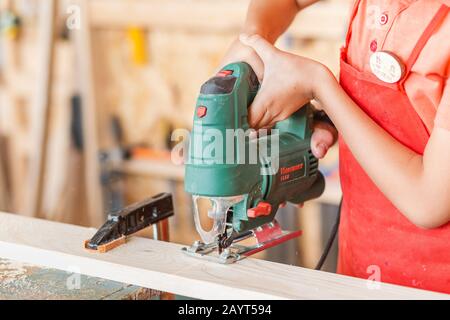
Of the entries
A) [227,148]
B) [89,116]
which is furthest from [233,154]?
[89,116]

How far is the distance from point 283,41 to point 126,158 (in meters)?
1.09

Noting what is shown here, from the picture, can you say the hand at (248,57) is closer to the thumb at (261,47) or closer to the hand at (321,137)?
the thumb at (261,47)

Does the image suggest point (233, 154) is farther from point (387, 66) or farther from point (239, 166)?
point (387, 66)

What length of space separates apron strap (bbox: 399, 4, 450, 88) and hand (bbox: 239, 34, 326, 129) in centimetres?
15

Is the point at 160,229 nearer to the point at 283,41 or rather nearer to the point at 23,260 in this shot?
the point at 23,260

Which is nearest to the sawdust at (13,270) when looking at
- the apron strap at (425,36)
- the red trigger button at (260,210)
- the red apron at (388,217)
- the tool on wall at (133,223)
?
the tool on wall at (133,223)

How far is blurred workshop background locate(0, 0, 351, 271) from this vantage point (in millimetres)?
3797

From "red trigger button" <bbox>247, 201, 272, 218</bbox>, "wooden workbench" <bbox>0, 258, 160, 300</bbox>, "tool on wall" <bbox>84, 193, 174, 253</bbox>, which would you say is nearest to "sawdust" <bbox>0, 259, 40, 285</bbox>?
"wooden workbench" <bbox>0, 258, 160, 300</bbox>

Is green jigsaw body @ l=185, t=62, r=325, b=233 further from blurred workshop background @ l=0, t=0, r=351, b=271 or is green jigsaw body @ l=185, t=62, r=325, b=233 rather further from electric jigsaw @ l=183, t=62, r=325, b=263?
blurred workshop background @ l=0, t=0, r=351, b=271

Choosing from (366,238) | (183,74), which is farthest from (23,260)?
(183,74)

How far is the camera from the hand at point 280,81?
1429mm
